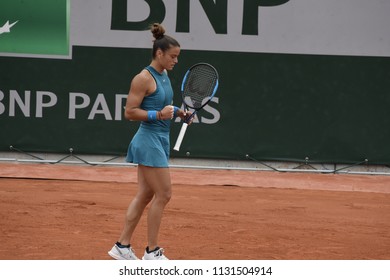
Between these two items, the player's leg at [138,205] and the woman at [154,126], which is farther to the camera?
the player's leg at [138,205]

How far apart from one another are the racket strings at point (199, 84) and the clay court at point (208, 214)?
1175 millimetres

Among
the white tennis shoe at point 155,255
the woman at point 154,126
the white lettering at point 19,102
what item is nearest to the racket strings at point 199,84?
the woman at point 154,126

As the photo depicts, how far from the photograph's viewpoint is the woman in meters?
5.58

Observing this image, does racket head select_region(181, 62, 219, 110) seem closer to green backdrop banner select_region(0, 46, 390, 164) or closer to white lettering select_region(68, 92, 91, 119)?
green backdrop banner select_region(0, 46, 390, 164)

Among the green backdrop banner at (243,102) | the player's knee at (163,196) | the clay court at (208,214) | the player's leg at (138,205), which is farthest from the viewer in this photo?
the green backdrop banner at (243,102)

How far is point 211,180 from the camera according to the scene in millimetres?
10250

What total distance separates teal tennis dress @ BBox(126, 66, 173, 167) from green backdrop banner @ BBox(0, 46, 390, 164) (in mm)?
4947

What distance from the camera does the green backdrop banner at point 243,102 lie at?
10.7m

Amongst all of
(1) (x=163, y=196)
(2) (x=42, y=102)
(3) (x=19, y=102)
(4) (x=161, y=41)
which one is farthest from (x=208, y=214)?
(3) (x=19, y=102)

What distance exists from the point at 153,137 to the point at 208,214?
2.56 m

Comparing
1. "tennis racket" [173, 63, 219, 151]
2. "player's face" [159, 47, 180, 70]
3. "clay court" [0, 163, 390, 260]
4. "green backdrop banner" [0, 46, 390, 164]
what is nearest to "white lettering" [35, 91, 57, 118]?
"green backdrop banner" [0, 46, 390, 164]

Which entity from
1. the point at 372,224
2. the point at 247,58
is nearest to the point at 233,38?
the point at 247,58

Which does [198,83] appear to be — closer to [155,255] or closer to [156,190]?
[156,190]

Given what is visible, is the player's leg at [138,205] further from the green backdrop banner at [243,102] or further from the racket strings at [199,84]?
the green backdrop banner at [243,102]
